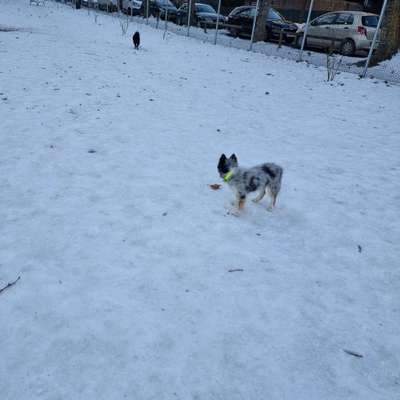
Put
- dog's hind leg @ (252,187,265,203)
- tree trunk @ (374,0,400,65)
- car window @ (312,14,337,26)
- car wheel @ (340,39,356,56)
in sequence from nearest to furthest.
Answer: dog's hind leg @ (252,187,265,203)
tree trunk @ (374,0,400,65)
car wheel @ (340,39,356,56)
car window @ (312,14,337,26)

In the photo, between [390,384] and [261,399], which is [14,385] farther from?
[390,384]

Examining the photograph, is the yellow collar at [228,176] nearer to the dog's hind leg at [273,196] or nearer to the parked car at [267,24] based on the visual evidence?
the dog's hind leg at [273,196]

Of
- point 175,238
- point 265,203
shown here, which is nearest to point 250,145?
point 265,203

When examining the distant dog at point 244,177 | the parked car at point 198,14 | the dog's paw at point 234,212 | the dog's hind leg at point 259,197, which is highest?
the parked car at point 198,14

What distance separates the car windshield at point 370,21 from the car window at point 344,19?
65 cm

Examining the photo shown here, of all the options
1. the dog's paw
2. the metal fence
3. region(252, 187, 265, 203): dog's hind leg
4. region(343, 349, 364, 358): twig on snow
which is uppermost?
the metal fence

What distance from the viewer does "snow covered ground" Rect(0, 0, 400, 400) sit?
2713 mm

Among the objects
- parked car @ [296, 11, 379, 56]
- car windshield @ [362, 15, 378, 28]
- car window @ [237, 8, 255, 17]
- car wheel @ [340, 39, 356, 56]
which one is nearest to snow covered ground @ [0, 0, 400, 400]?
parked car @ [296, 11, 379, 56]

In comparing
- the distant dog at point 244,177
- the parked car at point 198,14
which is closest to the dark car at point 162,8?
the parked car at point 198,14

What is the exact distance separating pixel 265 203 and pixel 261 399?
3052mm

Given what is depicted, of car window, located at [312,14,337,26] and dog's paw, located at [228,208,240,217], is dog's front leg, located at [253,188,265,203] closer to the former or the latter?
dog's paw, located at [228,208,240,217]

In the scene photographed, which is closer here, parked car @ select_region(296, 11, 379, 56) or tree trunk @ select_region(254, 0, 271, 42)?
parked car @ select_region(296, 11, 379, 56)

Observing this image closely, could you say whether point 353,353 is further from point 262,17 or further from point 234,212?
point 262,17

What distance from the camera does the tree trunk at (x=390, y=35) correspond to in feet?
50.2
